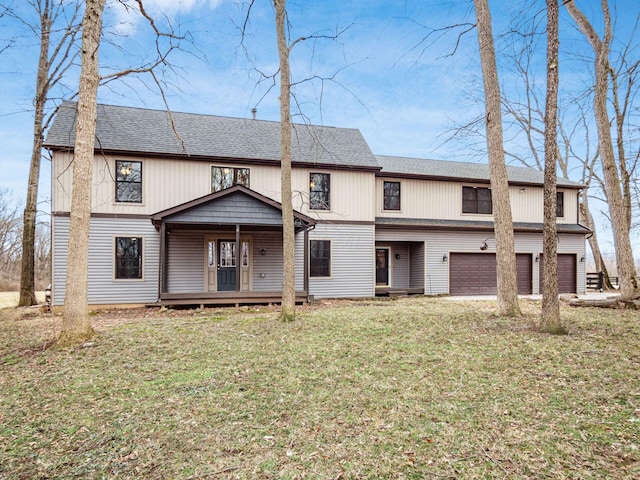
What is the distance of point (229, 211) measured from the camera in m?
11.7

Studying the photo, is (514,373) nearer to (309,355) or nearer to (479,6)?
(309,355)

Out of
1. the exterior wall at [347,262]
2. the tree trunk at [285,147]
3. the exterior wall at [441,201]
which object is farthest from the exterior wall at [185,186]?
the tree trunk at [285,147]

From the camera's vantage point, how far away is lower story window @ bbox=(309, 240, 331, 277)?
13977 millimetres

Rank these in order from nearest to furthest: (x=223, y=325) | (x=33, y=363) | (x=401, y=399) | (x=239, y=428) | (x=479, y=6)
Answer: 1. (x=239, y=428)
2. (x=401, y=399)
3. (x=33, y=363)
4. (x=223, y=325)
5. (x=479, y=6)

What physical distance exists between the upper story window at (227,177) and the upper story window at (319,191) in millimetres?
2439

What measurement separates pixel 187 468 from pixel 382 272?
14.1 meters

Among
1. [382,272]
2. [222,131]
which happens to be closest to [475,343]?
[382,272]

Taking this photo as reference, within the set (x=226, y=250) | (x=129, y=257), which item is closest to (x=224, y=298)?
(x=226, y=250)

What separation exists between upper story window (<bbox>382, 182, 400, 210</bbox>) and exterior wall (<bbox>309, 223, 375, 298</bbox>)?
5.44 feet

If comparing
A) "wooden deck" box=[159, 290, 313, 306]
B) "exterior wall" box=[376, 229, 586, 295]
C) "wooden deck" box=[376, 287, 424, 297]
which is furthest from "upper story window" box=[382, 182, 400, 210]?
"wooden deck" box=[159, 290, 313, 306]

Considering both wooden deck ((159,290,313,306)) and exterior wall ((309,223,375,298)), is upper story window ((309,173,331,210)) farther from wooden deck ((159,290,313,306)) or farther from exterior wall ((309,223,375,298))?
wooden deck ((159,290,313,306))

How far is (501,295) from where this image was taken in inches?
333

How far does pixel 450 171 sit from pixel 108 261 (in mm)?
14457

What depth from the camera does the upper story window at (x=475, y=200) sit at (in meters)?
16.5
